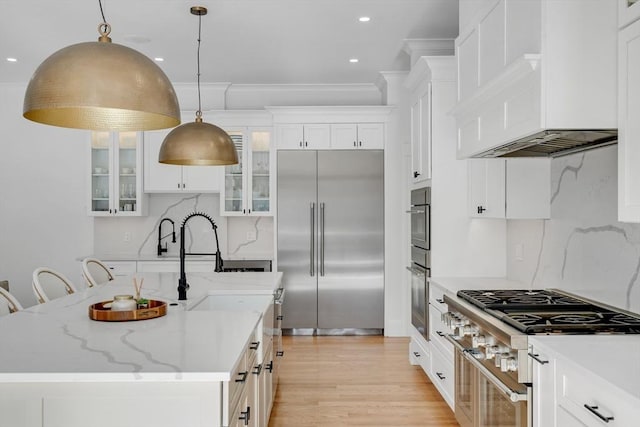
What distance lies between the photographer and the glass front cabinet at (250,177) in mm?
6055

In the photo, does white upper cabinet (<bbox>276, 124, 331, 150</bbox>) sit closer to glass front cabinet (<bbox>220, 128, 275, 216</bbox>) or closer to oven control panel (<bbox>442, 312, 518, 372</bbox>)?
glass front cabinet (<bbox>220, 128, 275, 216</bbox>)

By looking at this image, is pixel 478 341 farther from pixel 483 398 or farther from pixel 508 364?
pixel 508 364

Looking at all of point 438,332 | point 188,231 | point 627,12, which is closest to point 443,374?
point 438,332

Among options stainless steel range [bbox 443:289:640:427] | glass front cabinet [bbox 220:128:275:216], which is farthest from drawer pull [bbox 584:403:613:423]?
glass front cabinet [bbox 220:128:275:216]

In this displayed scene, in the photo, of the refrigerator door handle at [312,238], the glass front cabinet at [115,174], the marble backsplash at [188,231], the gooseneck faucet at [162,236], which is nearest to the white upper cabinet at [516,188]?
the refrigerator door handle at [312,238]

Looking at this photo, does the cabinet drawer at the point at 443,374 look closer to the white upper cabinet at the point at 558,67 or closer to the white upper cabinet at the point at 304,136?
the white upper cabinet at the point at 558,67

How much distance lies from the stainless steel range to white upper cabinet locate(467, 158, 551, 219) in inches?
20.6

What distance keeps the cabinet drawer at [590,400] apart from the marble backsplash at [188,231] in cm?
466

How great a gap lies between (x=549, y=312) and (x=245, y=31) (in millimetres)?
3196

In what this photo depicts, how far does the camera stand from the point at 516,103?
2.51 metres

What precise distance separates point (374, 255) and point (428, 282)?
1.75m

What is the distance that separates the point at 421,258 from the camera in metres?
4.48

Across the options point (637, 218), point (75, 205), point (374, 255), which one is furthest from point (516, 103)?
point (75, 205)

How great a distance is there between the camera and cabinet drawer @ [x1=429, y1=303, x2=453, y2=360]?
3627 mm
